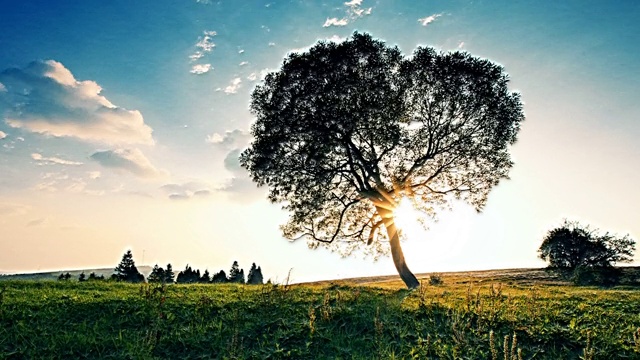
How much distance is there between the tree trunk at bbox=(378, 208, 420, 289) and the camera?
25.3 metres

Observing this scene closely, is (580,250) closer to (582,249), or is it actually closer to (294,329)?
(582,249)

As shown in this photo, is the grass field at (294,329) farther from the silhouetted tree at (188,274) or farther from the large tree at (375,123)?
the silhouetted tree at (188,274)

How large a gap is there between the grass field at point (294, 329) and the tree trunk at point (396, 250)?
41.4 ft

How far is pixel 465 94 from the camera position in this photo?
2556 cm

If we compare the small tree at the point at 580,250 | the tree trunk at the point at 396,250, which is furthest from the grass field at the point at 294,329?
the small tree at the point at 580,250

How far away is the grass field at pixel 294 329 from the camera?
8664mm

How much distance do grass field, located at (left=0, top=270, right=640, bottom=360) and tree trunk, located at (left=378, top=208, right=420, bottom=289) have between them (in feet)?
41.4

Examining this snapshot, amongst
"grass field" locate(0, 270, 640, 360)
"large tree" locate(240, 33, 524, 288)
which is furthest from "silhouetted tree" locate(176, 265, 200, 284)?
"grass field" locate(0, 270, 640, 360)

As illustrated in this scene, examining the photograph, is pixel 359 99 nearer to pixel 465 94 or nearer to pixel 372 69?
pixel 372 69

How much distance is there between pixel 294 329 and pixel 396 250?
17.0 meters

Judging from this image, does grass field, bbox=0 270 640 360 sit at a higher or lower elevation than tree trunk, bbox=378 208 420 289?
lower

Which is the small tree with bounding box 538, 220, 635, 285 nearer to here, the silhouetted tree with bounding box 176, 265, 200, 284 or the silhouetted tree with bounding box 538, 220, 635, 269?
the silhouetted tree with bounding box 538, 220, 635, 269

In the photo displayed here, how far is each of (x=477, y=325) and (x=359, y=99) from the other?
55.4ft

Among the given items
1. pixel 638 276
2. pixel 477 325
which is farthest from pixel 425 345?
pixel 638 276
